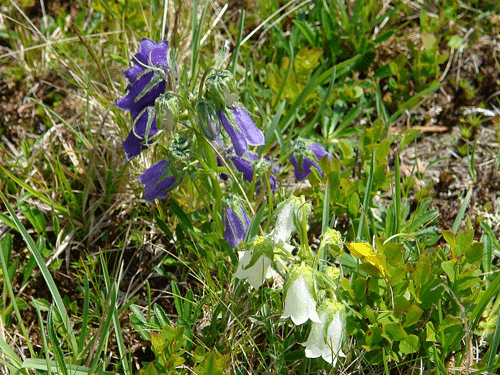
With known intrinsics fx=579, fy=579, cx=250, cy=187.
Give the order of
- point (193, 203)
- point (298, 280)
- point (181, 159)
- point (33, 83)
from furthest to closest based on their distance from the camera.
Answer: point (33, 83) → point (193, 203) → point (181, 159) → point (298, 280)

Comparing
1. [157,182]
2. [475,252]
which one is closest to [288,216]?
[157,182]

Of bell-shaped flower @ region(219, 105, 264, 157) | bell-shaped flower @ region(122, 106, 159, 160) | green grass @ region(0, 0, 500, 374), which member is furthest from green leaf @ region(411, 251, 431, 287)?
bell-shaped flower @ region(122, 106, 159, 160)

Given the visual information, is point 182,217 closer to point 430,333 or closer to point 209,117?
point 209,117

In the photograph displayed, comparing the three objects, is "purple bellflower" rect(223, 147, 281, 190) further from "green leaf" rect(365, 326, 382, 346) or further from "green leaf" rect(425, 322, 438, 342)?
"green leaf" rect(425, 322, 438, 342)

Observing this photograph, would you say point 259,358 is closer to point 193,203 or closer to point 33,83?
point 193,203

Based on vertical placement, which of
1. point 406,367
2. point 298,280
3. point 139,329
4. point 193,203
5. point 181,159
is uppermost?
point 181,159

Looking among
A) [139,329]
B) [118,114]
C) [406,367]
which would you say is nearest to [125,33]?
[118,114]
